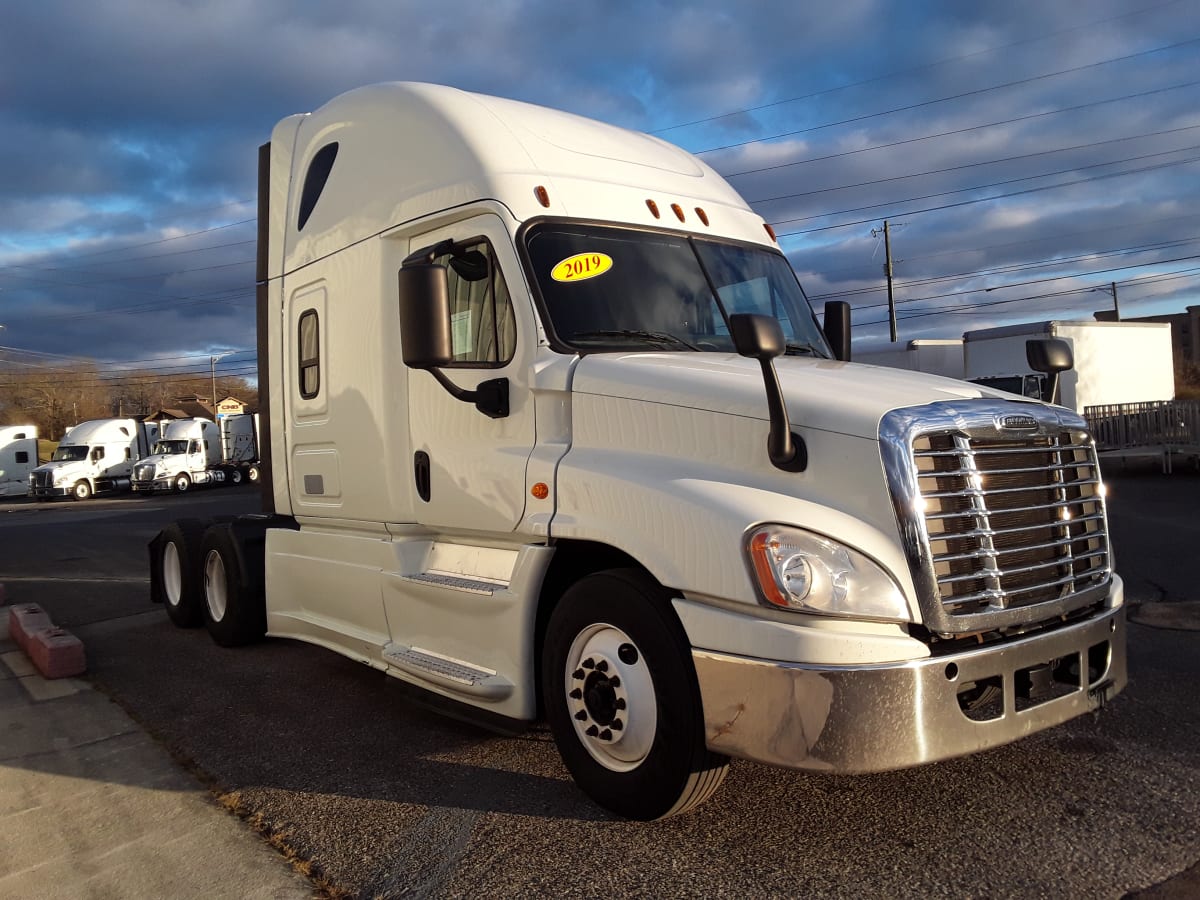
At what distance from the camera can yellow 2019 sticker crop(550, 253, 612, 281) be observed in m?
4.39

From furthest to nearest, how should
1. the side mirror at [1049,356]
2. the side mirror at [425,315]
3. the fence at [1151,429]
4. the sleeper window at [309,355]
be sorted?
the fence at [1151,429] < the sleeper window at [309,355] < the side mirror at [1049,356] < the side mirror at [425,315]

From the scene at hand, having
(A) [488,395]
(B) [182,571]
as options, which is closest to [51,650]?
(B) [182,571]

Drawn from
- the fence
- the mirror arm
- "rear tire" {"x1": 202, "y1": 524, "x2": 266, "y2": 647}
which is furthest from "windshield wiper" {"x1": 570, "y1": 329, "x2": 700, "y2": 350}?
the fence

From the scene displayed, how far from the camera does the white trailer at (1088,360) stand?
73.7 feet

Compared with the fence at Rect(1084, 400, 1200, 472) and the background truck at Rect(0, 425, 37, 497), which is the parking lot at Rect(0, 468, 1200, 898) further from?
the background truck at Rect(0, 425, 37, 497)

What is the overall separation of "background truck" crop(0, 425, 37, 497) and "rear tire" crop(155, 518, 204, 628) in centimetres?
3884

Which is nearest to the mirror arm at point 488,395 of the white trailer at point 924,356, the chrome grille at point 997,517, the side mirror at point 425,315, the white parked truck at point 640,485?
the white parked truck at point 640,485

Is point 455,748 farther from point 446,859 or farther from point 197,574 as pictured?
point 197,574

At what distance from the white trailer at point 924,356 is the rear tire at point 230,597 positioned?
2135cm

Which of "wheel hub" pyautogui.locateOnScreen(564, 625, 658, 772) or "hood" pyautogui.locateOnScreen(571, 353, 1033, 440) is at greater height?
"hood" pyautogui.locateOnScreen(571, 353, 1033, 440)

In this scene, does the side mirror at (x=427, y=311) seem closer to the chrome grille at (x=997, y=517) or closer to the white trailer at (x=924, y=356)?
the chrome grille at (x=997, y=517)

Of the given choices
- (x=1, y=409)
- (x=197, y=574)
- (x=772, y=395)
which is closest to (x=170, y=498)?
(x=197, y=574)

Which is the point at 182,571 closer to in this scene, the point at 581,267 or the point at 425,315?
the point at 425,315

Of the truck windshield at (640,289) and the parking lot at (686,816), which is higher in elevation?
the truck windshield at (640,289)
